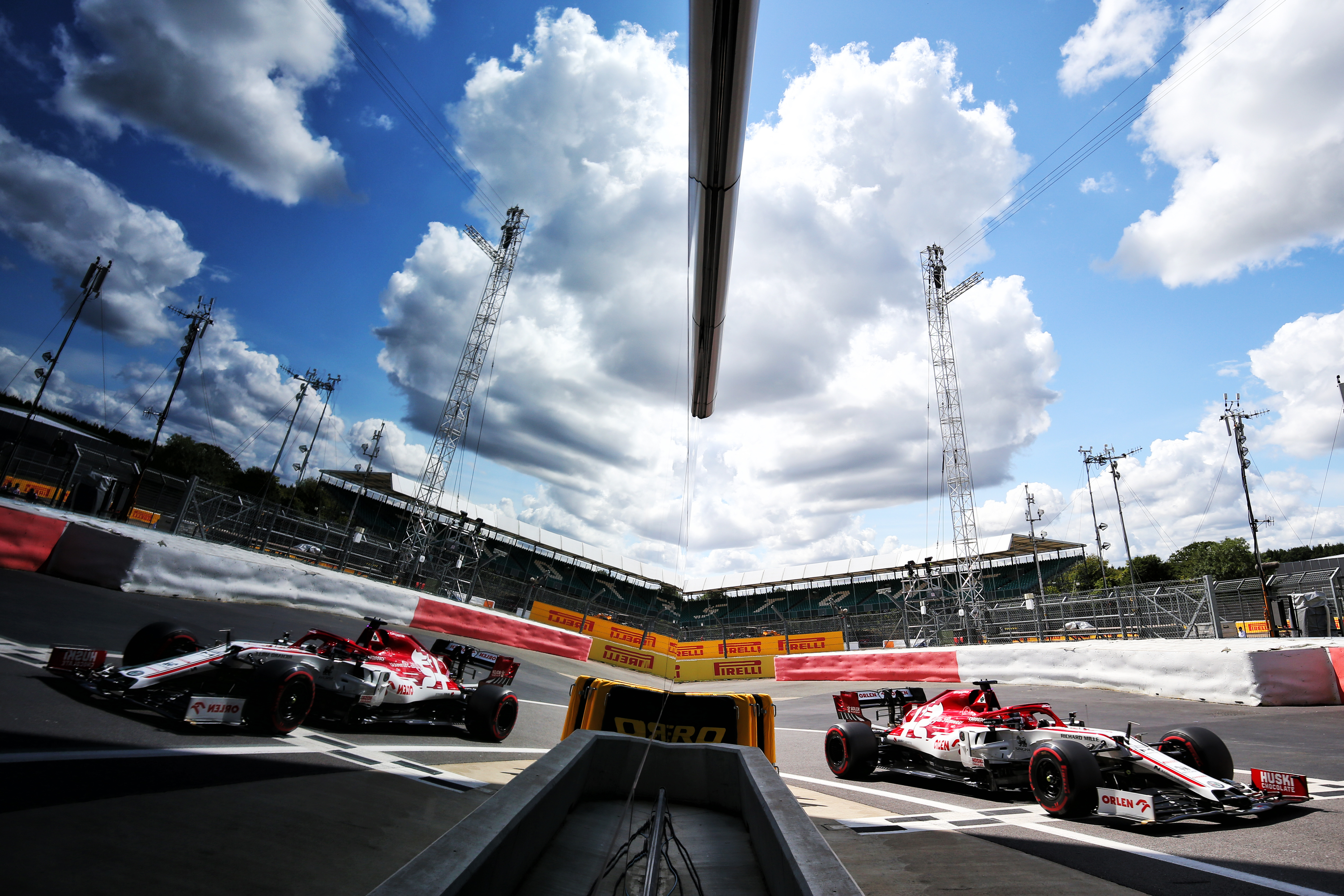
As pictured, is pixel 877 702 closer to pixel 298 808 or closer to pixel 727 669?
pixel 298 808

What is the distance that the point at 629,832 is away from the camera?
132 inches

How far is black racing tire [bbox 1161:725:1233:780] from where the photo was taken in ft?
18.1

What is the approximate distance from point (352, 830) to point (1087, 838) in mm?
5013

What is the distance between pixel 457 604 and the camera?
19.3 metres

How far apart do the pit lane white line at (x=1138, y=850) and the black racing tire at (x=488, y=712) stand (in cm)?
424

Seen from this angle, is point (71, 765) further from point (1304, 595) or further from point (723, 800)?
point (1304, 595)

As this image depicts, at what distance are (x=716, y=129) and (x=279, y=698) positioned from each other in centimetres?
571

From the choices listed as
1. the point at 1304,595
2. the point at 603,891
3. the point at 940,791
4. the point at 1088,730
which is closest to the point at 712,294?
the point at 603,891

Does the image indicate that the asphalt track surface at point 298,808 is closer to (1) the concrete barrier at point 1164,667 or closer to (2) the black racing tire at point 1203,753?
(2) the black racing tire at point 1203,753

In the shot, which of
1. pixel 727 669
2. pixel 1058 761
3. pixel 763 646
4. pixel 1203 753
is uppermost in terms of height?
pixel 763 646

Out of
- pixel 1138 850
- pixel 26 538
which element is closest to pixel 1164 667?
pixel 1138 850

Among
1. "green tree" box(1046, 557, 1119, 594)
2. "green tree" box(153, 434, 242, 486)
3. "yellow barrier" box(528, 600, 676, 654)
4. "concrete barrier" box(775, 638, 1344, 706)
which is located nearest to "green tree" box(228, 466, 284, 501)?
"green tree" box(153, 434, 242, 486)

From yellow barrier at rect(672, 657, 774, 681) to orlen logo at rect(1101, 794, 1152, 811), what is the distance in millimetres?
19002

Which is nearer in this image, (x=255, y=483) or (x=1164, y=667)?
(x=1164, y=667)
